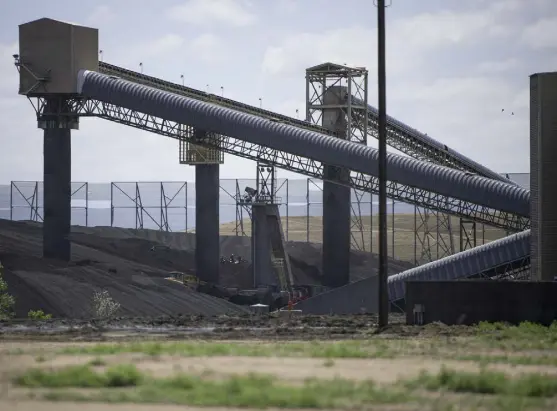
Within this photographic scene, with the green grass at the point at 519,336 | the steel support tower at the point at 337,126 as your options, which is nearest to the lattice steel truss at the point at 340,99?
the steel support tower at the point at 337,126

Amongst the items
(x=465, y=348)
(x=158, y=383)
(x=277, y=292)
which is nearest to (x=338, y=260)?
(x=277, y=292)

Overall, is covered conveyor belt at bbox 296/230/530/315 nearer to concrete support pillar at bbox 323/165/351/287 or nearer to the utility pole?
concrete support pillar at bbox 323/165/351/287

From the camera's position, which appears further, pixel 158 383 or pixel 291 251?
pixel 291 251

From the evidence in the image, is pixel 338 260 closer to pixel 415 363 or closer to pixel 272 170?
pixel 272 170

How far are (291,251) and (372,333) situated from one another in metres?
51.4

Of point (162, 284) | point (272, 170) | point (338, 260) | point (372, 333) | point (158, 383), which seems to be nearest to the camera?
point (158, 383)

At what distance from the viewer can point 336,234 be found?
62.8 metres

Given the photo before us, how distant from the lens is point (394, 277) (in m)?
45.2

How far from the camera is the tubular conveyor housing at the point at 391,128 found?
56.7m

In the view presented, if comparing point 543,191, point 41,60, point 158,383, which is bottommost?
point 158,383

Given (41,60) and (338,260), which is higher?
(41,60)

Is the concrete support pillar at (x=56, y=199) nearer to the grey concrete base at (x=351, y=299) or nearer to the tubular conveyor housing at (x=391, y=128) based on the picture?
the tubular conveyor housing at (x=391, y=128)

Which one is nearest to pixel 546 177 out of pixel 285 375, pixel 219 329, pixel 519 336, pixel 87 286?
pixel 219 329

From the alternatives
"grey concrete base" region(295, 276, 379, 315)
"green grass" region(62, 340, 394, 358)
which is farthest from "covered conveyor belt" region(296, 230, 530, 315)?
"green grass" region(62, 340, 394, 358)
